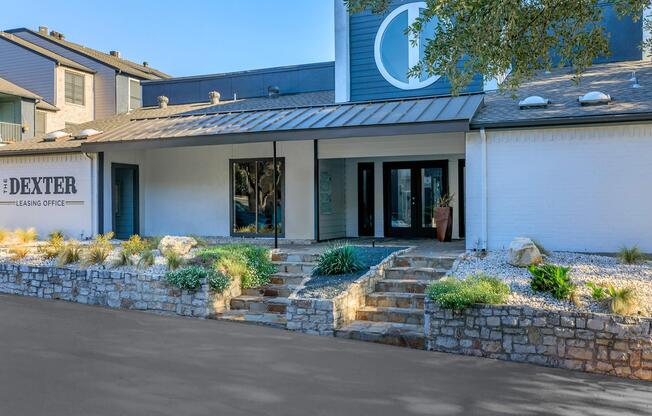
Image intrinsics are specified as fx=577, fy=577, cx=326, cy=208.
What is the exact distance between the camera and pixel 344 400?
547 centimetres

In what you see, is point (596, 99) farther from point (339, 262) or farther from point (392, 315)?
point (392, 315)

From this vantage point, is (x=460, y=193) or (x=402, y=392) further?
(x=460, y=193)

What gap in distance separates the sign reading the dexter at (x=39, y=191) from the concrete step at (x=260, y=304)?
778cm

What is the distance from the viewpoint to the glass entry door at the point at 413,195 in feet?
48.4

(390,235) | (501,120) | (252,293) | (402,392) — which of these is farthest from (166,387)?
(390,235)

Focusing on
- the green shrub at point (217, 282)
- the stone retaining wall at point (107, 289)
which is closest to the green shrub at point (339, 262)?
the green shrub at point (217, 282)

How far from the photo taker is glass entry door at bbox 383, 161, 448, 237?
14750 mm

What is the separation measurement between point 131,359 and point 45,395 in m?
1.36

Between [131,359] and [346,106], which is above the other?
[346,106]

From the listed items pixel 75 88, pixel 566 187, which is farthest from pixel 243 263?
pixel 75 88

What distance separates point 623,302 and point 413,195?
8500 mm

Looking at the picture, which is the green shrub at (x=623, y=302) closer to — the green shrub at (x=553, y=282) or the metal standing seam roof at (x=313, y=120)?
the green shrub at (x=553, y=282)

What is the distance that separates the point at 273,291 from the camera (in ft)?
32.2

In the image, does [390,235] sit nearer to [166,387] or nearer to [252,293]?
[252,293]
